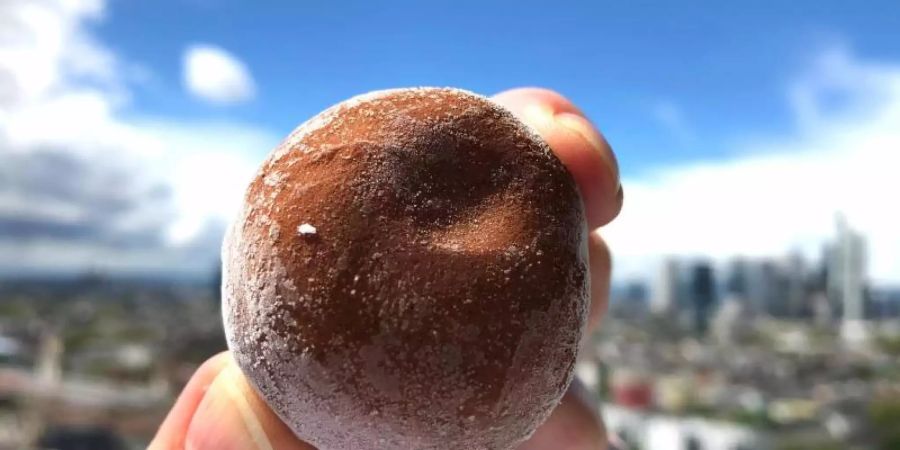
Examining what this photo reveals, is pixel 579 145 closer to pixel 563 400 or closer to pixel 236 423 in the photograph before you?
pixel 563 400

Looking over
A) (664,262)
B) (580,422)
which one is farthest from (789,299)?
(580,422)

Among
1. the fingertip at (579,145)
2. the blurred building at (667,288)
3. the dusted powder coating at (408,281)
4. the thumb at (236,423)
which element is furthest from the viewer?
the blurred building at (667,288)

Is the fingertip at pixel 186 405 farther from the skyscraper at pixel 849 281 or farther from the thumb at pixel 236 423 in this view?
the skyscraper at pixel 849 281

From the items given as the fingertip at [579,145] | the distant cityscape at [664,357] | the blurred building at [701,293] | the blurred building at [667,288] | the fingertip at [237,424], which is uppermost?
the blurred building at [667,288]

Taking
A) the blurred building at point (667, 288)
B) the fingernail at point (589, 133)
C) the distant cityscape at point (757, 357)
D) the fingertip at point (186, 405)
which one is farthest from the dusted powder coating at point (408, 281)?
the blurred building at point (667, 288)

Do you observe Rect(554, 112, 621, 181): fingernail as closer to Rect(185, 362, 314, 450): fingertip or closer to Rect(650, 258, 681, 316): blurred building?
Rect(185, 362, 314, 450): fingertip

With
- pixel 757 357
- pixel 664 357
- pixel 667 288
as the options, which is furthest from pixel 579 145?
pixel 757 357

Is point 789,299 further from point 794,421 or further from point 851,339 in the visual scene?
point 794,421
